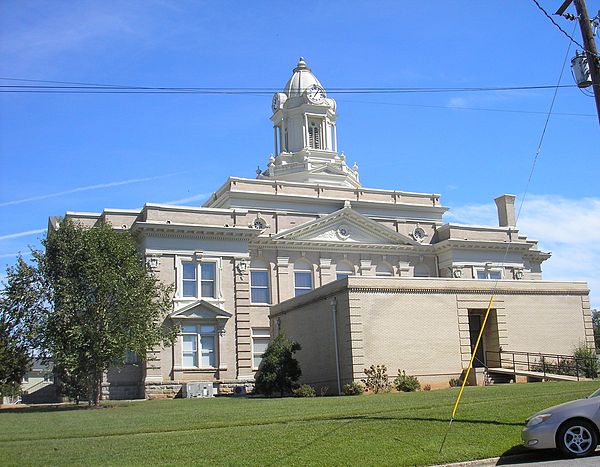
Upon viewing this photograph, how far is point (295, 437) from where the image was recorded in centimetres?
Result: 1555

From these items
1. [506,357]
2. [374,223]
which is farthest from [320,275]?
[506,357]

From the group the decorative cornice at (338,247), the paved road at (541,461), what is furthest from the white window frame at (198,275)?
the paved road at (541,461)

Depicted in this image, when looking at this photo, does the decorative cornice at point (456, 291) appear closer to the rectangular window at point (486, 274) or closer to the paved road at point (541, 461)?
the rectangular window at point (486, 274)

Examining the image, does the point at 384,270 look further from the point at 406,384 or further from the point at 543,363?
the point at 406,384

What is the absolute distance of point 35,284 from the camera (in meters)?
35.0

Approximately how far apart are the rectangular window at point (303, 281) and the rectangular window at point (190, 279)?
775 centimetres

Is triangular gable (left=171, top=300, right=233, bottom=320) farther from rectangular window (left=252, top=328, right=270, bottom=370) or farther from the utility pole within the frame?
the utility pole

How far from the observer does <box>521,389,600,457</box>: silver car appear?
1343 centimetres

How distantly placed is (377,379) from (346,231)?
59.8ft

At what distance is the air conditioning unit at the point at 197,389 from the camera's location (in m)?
41.2

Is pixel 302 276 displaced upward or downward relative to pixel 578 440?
upward

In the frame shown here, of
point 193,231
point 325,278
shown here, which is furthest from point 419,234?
point 193,231

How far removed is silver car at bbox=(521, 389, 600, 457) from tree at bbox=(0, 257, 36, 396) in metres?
26.0

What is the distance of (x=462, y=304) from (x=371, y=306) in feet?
17.2
